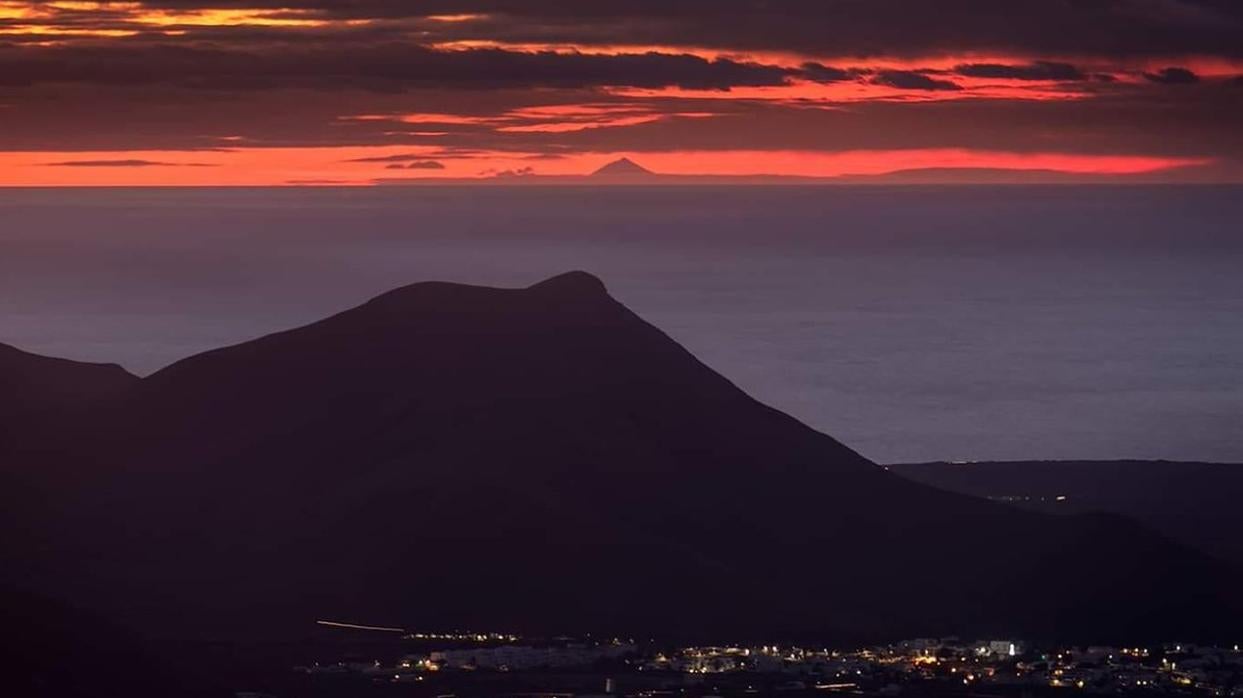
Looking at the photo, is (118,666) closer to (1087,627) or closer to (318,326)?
(1087,627)

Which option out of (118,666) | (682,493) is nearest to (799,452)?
(682,493)

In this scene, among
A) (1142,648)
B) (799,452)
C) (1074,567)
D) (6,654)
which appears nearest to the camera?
(6,654)

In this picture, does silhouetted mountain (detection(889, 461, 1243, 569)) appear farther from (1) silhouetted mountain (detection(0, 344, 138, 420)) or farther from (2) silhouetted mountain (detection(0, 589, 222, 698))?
(2) silhouetted mountain (detection(0, 589, 222, 698))

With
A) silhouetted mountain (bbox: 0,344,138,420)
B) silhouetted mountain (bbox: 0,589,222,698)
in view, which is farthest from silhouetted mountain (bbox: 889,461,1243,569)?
silhouetted mountain (bbox: 0,589,222,698)

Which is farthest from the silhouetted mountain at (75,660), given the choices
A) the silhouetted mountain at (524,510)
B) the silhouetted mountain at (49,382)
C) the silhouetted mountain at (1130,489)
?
the silhouetted mountain at (1130,489)

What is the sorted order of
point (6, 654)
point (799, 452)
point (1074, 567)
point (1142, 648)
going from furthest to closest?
point (799, 452) < point (1074, 567) < point (1142, 648) < point (6, 654)

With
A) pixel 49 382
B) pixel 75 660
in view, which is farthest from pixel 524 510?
pixel 75 660
